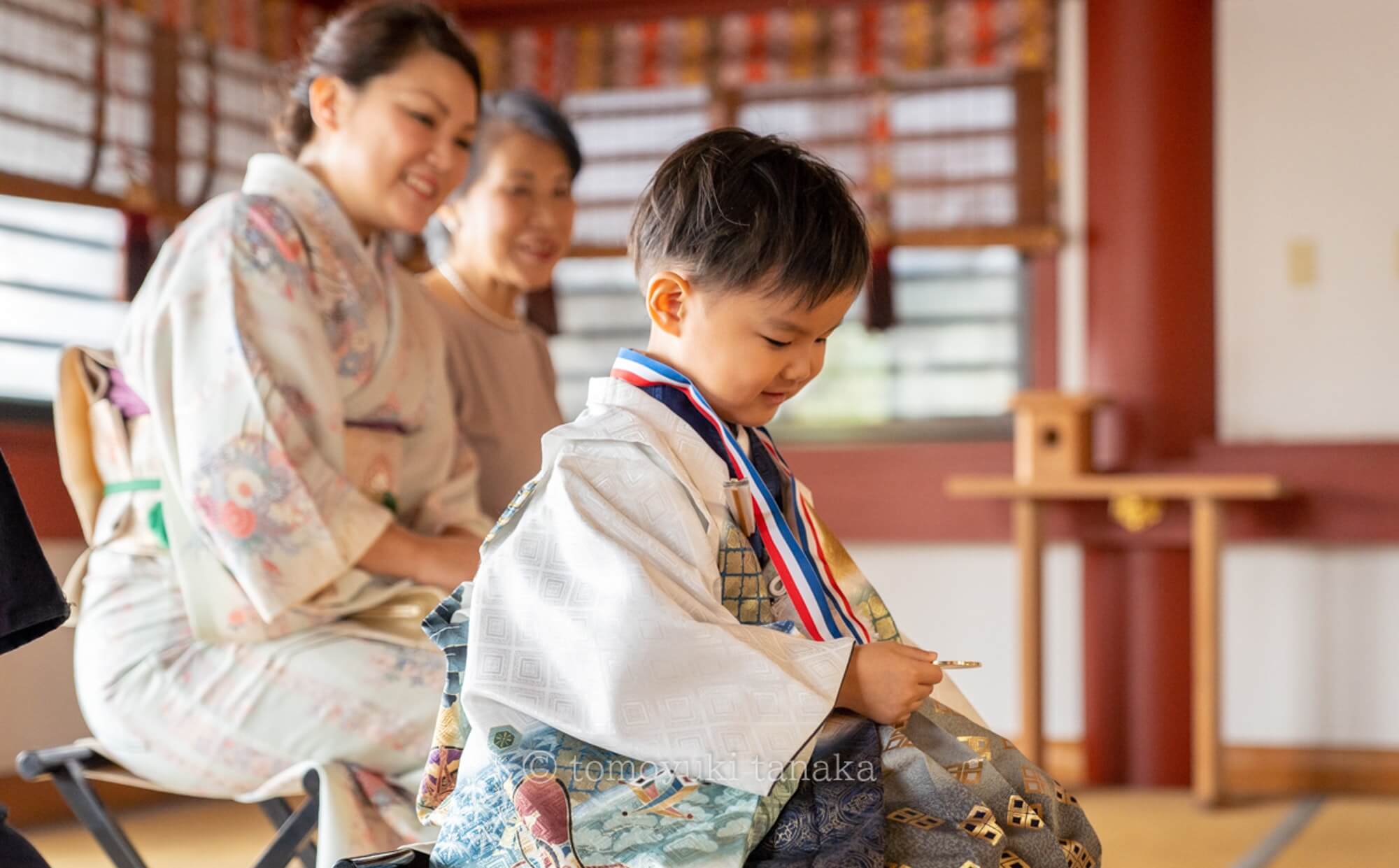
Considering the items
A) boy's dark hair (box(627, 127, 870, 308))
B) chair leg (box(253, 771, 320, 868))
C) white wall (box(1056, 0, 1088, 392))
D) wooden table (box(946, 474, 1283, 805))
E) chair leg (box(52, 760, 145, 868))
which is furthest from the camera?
white wall (box(1056, 0, 1088, 392))

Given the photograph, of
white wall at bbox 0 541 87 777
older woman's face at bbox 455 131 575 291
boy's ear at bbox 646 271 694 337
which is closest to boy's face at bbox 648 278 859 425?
boy's ear at bbox 646 271 694 337

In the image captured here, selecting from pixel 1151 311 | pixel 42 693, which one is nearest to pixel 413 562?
pixel 42 693

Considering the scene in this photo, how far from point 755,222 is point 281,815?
40.2 inches

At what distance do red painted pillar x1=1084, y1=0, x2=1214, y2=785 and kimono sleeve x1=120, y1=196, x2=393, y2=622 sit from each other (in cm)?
285

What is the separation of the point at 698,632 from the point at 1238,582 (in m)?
3.36

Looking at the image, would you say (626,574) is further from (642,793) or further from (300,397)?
(300,397)

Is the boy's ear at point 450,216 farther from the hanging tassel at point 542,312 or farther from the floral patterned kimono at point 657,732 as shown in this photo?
the floral patterned kimono at point 657,732

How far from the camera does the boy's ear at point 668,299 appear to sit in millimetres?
1339

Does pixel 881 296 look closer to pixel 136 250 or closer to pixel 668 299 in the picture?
pixel 136 250

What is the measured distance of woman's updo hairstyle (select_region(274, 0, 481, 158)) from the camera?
79.4 inches

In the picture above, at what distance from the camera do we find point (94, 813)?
1.75 metres

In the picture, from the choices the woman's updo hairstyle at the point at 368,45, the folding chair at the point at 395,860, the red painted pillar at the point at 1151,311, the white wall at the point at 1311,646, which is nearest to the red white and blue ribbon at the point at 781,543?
the folding chair at the point at 395,860

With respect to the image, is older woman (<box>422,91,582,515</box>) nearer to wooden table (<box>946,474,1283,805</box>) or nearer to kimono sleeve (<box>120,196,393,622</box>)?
kimono sleeve (<box>120,196,393,622</box>)

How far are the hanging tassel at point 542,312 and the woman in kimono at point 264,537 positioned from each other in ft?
3.91
